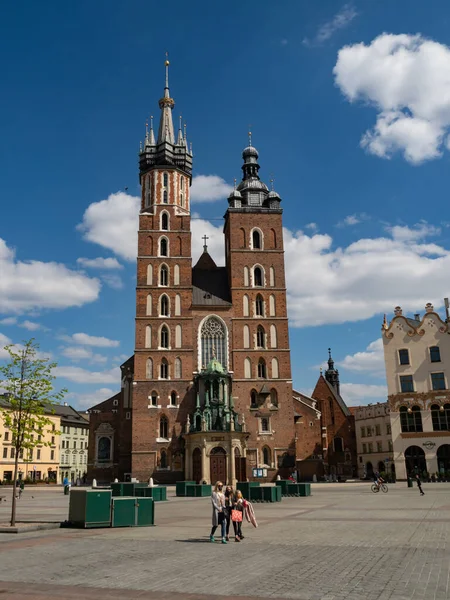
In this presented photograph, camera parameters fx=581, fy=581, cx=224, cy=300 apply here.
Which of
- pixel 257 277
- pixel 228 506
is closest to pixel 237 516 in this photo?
pixel 228 506

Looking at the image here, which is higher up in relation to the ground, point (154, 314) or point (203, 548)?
point (154, 314)

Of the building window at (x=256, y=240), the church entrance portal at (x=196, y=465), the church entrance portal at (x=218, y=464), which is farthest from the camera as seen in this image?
the building window at (x=256, y=240)

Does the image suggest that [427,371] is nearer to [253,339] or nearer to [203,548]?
[253,339]

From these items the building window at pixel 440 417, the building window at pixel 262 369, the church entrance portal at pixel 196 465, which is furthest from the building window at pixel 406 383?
the church entrance portal at pixel 196 465

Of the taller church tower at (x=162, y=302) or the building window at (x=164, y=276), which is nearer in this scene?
the taller church tower at (x=162, y=302)

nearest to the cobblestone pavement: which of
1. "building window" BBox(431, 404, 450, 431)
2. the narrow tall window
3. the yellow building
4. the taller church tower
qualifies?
the taller church tower

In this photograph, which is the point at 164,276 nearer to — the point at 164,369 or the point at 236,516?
the point at 164,369

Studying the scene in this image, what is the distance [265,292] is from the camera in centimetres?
5906

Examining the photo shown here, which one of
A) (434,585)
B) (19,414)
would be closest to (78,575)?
(434,585)

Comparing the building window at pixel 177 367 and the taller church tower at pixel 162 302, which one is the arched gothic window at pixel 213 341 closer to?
the taller church tower at pixel 162 302

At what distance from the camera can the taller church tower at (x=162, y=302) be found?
54.0 metres

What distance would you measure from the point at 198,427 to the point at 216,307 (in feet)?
39.9

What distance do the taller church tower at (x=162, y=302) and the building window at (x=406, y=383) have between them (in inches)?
791

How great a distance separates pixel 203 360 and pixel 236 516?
4128 centimetres
